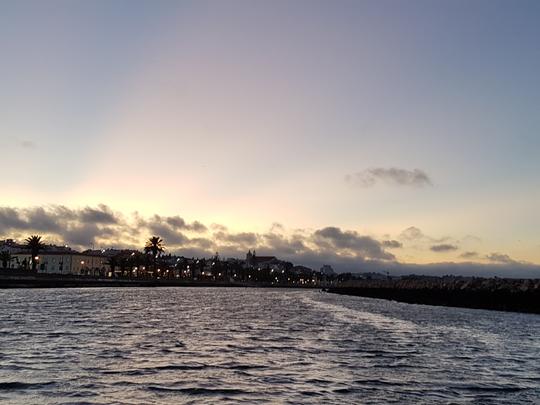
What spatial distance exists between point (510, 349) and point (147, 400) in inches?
1153

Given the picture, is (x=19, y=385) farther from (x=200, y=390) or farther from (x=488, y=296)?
(x=488, y=296)

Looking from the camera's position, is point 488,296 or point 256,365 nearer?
point 256,365

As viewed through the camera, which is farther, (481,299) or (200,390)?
(481,299)

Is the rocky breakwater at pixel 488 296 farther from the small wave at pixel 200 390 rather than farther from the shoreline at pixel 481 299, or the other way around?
the small wave at pixel 200 390

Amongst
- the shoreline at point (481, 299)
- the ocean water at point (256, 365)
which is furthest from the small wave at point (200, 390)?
the shoreline at point (481, 299)

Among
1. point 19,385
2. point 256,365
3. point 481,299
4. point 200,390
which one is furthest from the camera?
point 481,299

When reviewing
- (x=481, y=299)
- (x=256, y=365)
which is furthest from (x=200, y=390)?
(x=481, y=299)

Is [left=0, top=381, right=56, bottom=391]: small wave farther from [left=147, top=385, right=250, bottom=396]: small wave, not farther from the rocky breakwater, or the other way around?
the rocky breakwater

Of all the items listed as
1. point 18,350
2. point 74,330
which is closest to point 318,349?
point 18,350

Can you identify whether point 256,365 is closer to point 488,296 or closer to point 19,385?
point 19,385

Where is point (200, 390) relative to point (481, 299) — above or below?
below

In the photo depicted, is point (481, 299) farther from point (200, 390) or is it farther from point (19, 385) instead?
point (19, 385)

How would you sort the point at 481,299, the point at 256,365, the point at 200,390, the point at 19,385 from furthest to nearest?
the point at 481,299 → the point at 256,365 → the point at 200,390 → the point at 19,385

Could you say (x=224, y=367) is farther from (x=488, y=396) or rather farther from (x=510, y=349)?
(x=510, y=349)
